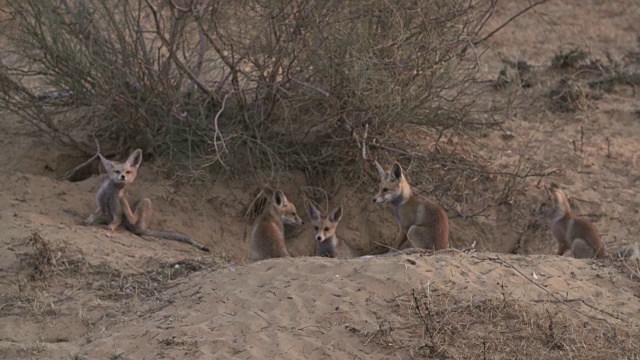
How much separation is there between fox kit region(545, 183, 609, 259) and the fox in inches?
127

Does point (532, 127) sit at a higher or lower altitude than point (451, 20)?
lower

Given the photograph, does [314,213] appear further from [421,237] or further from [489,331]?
[489,331]

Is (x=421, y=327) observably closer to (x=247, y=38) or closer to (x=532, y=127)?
Answer: (x=247, y=38)

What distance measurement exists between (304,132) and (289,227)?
103 cm

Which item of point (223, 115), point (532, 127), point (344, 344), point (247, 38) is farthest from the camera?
point (532, 127)

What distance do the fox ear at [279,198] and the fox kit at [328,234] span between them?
0.30 m

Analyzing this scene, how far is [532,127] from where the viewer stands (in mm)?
11688

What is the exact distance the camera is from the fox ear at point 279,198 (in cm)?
965

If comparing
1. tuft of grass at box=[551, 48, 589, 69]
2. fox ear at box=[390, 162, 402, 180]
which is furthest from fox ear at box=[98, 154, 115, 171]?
tuft of grass at box=[551, 48, 589, 69]

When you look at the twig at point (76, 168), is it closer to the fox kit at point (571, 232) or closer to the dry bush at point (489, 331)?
the fox kit at point (571, 232)

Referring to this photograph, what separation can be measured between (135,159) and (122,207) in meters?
0.50

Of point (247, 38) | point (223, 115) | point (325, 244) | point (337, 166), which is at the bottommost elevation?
point (325, 244)

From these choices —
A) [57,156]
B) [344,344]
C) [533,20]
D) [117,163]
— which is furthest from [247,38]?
[533,20]

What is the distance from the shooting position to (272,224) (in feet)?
30.1
